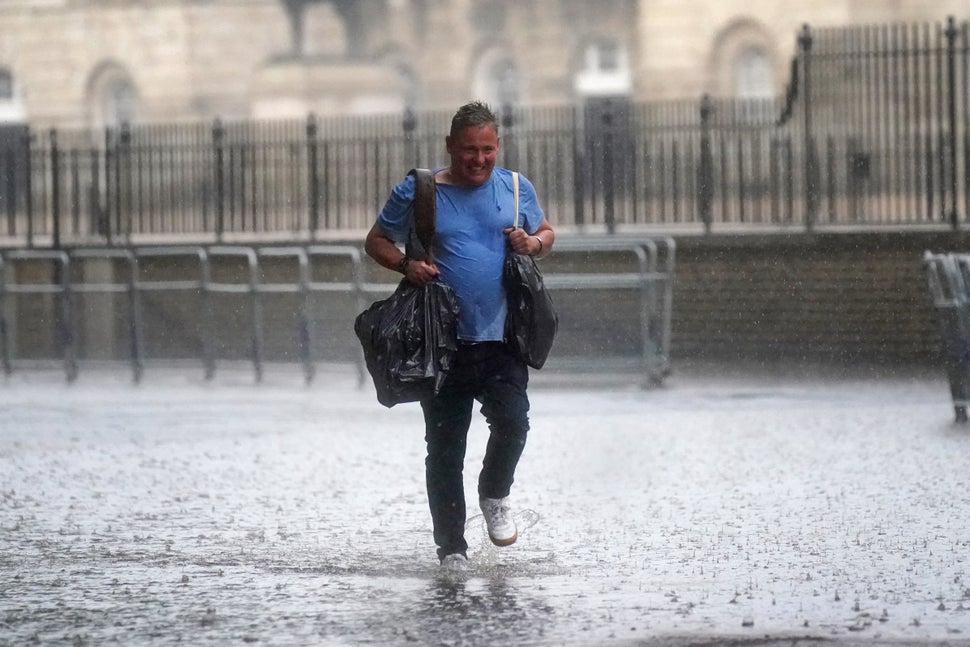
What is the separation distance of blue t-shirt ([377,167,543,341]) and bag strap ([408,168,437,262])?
4 centimetres

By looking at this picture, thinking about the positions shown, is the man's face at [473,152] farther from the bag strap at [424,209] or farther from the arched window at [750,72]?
the arched window at [750,72]

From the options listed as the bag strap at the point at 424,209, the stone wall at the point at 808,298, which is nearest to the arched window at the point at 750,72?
the stone wall at the point at 808,298

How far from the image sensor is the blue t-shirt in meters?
6.96

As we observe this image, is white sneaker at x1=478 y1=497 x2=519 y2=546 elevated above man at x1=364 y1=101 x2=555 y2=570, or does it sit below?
below

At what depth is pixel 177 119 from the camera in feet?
133

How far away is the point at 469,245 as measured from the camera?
696 cm

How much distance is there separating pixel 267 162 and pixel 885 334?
6.54 meters

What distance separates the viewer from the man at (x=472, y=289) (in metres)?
6.93

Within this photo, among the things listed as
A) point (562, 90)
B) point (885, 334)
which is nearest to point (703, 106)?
point (885, 334)

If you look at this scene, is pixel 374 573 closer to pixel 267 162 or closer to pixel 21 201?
pixel 267 162

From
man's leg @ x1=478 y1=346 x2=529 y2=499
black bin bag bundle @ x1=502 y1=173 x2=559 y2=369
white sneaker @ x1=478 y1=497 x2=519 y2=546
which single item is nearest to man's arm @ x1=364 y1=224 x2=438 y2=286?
black bin bag bundle @ x1=502 y1=173 x2=559 y2=369

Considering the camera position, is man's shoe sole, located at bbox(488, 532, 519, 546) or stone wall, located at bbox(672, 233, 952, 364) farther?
stone wall, located at bbox(672, 233, 952, 364)

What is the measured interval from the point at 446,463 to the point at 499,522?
29 centimetres

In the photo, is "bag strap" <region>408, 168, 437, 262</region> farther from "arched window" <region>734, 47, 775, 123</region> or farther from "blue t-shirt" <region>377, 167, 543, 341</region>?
"arched window" <region>734, 47, 775, 123</region>
